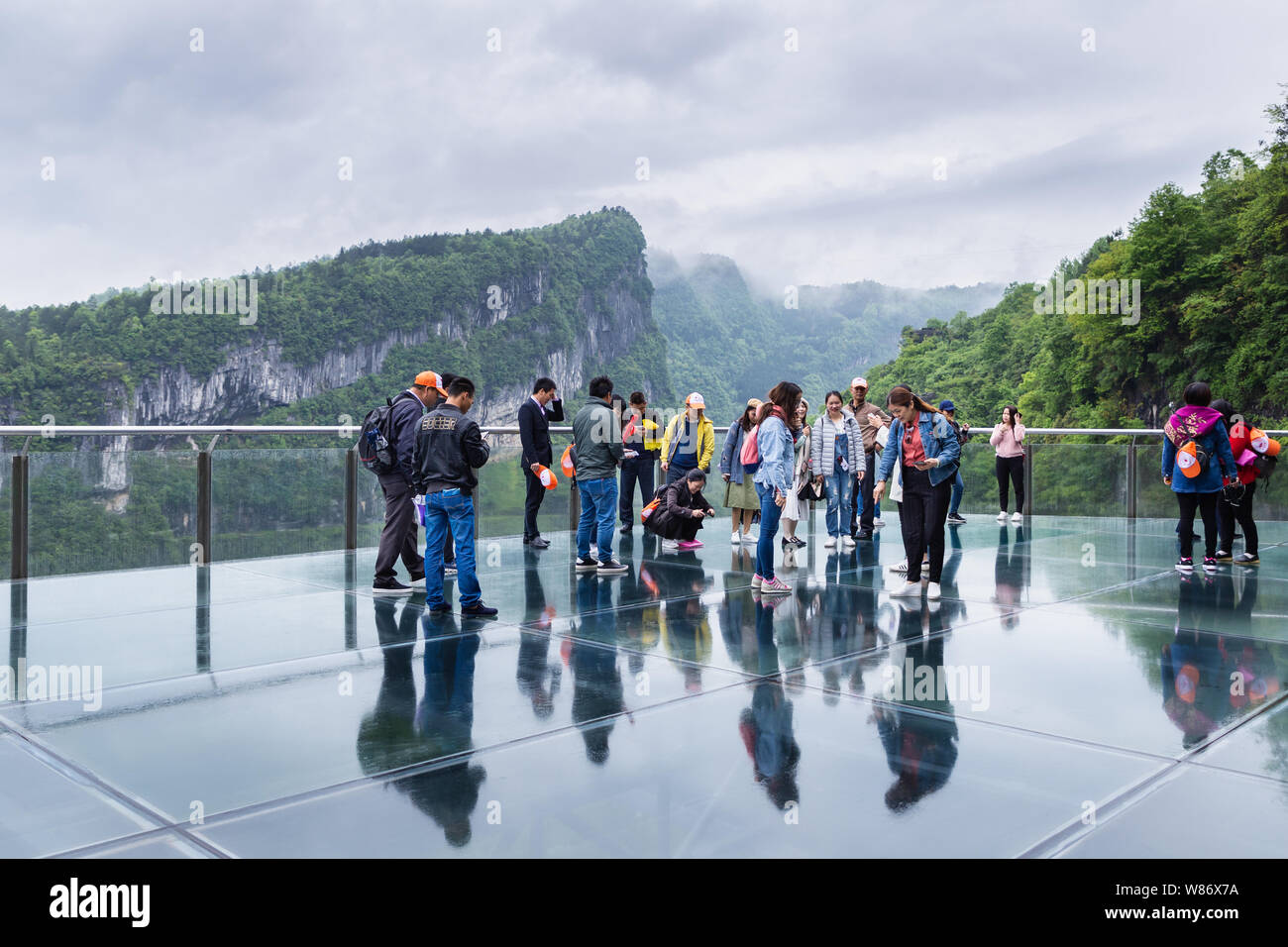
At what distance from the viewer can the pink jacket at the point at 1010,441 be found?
15.3 m

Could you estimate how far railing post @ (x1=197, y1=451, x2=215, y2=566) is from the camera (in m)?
10.9

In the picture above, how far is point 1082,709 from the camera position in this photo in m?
5.09

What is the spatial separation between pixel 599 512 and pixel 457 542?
251cm

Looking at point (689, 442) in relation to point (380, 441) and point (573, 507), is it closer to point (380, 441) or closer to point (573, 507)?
point (573, 507)

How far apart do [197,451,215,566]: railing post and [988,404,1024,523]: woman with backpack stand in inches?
423

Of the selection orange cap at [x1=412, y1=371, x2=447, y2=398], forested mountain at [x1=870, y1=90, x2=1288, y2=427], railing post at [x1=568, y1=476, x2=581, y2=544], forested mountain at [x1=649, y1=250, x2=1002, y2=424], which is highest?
forested mountain at [x1=649, y1=250, x2=1002, y2=424]

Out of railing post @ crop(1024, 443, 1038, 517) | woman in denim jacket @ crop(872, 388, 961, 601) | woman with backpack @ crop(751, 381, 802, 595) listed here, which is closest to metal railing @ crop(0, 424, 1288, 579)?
woman with backpack @ crop(751, 381, 802, 595)

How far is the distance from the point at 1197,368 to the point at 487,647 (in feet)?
147

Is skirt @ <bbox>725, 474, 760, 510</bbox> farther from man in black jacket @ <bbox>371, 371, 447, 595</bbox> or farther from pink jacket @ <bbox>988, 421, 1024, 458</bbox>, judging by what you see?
pink jacket @ <bbox>988, 421, 1024, 458</bbox>

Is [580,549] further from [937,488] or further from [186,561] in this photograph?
[186,561]

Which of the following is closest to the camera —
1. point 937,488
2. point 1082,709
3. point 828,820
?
point 828,820

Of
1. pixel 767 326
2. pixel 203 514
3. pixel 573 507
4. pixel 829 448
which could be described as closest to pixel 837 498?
pixel 829 448
